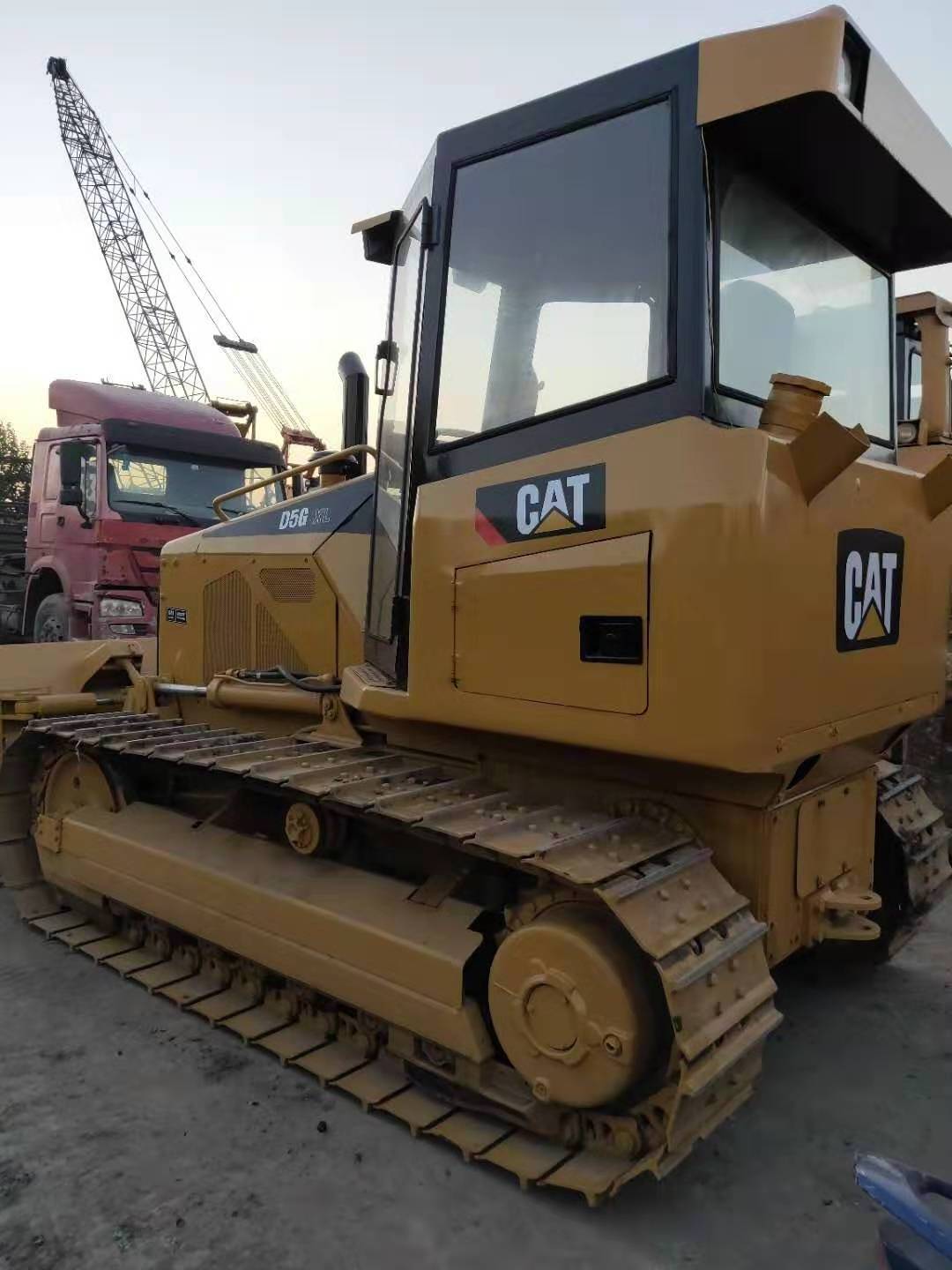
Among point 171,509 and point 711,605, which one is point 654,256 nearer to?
point 711,605

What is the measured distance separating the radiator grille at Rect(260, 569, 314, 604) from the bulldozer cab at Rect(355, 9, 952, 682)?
0.75m

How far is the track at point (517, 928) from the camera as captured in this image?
2436 millimetres

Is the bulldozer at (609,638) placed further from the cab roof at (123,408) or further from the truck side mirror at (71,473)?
the cab roof at (123,408)

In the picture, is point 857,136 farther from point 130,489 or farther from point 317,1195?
point 130,489

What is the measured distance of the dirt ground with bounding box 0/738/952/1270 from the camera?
250 cm

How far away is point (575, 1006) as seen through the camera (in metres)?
2.56

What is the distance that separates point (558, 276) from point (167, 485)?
24.4 feet

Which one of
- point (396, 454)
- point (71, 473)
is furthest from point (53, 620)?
point (396, 454)

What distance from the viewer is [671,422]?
8.14 ft

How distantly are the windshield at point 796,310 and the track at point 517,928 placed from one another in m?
1.29

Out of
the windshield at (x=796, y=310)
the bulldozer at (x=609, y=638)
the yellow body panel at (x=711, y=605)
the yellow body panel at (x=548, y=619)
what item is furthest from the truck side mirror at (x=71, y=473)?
the windshield at (x=796, y=310)

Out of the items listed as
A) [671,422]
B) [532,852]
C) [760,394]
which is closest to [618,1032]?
[532,852]

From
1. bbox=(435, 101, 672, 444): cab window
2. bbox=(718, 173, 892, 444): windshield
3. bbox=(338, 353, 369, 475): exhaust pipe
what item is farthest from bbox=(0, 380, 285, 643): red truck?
bbox=(718, 173, 892, 444): windshield

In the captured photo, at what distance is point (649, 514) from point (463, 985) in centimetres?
149
